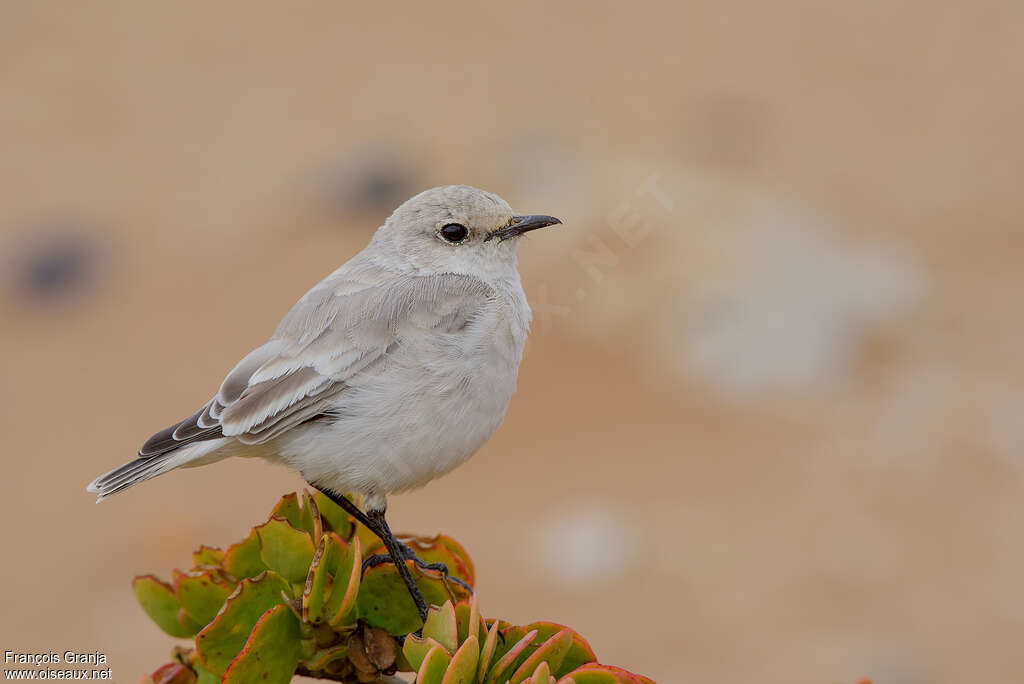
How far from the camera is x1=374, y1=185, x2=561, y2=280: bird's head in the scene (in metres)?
4.21

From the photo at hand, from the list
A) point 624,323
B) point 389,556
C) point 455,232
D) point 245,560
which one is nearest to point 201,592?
point 245,560

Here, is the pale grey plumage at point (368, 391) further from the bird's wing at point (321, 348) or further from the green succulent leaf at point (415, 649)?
the green succulent leaf at point (415, 649)

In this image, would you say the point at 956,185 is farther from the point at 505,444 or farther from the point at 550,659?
the point at 550,659

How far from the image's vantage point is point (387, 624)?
2928mm

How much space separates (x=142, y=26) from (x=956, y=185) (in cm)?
1549

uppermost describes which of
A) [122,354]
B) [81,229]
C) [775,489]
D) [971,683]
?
[81,229]

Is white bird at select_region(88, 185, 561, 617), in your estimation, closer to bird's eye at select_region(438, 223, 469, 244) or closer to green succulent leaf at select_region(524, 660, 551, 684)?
bird's eye at select_region(438, 223, 469, 244)

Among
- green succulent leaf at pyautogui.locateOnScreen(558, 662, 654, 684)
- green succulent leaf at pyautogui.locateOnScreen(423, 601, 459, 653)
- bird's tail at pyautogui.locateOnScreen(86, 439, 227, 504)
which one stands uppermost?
bird's tail at pyautogui.locateOnScreen(86, 439, 227, 504)

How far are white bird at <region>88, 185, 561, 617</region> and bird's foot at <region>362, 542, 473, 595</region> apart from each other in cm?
4

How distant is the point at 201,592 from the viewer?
9.62ft

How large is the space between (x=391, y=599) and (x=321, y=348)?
120cm

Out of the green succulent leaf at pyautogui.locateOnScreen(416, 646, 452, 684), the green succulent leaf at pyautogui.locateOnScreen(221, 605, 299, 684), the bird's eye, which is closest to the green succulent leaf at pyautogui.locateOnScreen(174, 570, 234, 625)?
the green succulent leaf at pyautogui.locateOnScreen(221, 605, 299, 684)

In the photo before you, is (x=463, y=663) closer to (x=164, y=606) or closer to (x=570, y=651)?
(x=570, y=651)

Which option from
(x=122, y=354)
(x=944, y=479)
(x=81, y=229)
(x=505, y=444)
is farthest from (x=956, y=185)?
(x=81, y=229)
